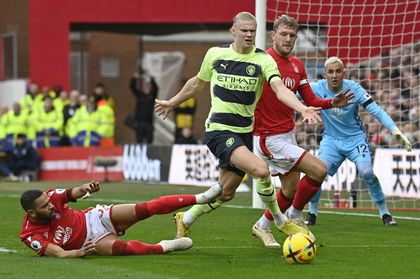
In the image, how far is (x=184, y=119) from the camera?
18.5 meters

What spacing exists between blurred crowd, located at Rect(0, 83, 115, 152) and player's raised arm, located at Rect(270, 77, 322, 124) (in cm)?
1237

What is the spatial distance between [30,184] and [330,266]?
38.4ft

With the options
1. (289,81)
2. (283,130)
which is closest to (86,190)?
(283,130)

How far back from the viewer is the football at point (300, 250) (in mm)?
5766

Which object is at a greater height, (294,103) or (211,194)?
(294,103)

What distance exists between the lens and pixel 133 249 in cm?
624

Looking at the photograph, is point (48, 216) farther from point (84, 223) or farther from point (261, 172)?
point (261, 172)

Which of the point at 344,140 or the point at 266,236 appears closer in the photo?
the point at 266,236

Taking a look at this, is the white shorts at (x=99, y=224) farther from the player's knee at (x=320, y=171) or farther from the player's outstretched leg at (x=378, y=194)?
the player's outstretched leg at (x=378, y=194)

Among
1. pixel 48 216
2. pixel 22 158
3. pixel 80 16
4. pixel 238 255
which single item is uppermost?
pixel 80 16

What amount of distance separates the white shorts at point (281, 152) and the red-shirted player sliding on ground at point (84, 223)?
1158 mm

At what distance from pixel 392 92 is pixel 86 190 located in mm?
8596

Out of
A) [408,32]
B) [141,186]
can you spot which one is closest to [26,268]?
[141,186]

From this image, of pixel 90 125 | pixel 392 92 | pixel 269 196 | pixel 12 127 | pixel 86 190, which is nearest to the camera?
pixel 86 190
